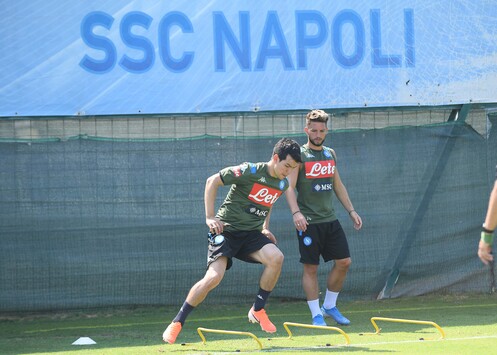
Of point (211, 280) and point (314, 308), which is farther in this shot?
point (314, 308)

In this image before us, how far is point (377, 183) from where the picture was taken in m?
10.6

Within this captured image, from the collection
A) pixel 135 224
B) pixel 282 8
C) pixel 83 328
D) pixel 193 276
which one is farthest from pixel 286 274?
pixel 282 8

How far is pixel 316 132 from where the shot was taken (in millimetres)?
8500

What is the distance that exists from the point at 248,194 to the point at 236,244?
45 cm

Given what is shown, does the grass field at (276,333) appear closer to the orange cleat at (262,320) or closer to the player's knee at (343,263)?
the orange cleat at (262,320)

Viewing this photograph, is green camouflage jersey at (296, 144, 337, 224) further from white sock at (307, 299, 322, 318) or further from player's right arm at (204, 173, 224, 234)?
player's right arm at (204, 173, 224, 234)

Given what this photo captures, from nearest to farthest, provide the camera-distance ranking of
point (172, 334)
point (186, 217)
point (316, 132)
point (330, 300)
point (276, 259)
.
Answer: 1. point (172, 334)
2. point (276, 259)
3. point (316, 132)
4. point (330, 300)
5. point (186, 217)

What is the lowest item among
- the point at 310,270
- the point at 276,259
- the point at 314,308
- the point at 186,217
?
the point at 314,308

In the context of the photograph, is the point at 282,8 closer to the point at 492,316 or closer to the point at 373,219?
the point at 373,219

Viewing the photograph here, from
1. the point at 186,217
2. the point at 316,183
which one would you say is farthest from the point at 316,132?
the point at 186,217

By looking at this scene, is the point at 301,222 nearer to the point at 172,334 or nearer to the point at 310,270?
the point at 310,270

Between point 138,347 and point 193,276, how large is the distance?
2.46 m

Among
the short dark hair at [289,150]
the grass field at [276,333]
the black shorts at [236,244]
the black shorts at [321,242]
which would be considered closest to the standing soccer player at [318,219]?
the black shorts at [321,242]

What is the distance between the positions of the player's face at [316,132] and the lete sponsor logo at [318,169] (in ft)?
0.58
